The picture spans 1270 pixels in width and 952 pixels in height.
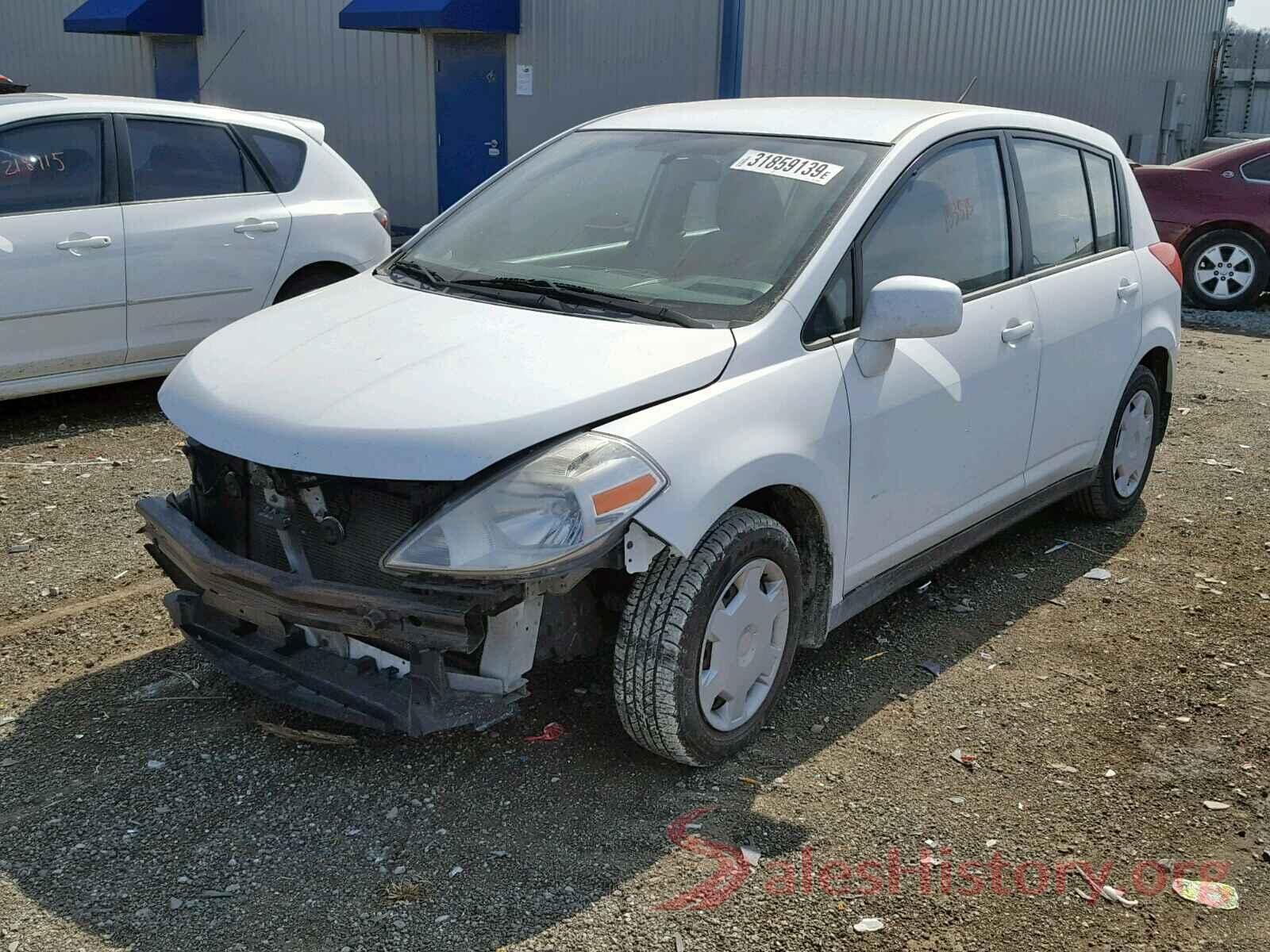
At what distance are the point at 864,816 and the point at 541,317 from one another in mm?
1637

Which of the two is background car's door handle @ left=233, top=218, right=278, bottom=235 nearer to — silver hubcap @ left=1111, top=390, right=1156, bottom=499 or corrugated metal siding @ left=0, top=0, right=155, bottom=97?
silver hubcap @ left=1111, top=390, right=1156, bottom=499

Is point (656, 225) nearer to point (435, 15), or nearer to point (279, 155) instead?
point (279, 155)

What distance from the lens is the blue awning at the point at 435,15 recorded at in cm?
1285

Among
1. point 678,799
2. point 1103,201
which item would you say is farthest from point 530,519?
point 1103,201

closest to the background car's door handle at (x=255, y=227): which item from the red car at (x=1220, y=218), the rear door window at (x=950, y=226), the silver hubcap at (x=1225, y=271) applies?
the rear door window at (x=950, y=226)

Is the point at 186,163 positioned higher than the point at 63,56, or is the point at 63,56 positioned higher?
the point at 63,56

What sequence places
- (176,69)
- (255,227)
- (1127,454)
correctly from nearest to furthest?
(1127,454)
(255,227)
(176,69)

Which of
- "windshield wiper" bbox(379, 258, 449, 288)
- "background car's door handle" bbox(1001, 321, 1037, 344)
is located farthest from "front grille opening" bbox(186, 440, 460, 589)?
"background car's door handle" bbox(1001, 321, 1037, 344)

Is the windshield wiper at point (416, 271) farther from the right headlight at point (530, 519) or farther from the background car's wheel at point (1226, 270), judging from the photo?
the background car's wheel at point (1226, 270)

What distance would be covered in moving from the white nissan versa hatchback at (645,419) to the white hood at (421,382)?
0.01m

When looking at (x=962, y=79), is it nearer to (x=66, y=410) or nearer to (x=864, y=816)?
(x=66, y=410)

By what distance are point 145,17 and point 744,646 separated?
15848 mm

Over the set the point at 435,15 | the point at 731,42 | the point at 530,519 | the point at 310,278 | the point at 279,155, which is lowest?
the point at 310,278

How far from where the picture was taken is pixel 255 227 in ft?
23.5
